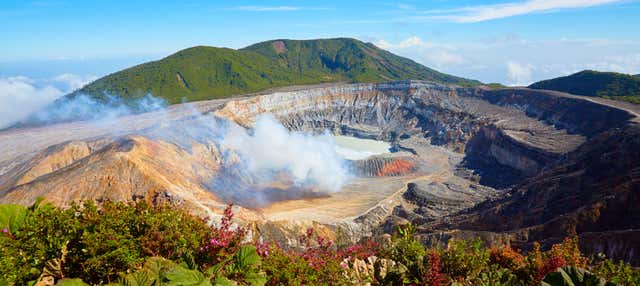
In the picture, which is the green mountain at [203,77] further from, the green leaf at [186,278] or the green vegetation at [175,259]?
the green leaf at [186,278]

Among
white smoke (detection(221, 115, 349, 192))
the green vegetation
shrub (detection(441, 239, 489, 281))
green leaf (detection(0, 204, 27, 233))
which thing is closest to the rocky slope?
white smoke (detection(221, 115, 349, 192))

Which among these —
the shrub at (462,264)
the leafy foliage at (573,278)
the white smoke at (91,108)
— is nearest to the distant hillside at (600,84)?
the shrub at (462,264)

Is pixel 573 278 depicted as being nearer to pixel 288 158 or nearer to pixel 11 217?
pixel 11 217

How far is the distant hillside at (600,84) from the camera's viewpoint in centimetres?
10600

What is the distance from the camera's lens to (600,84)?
114688 millimetres

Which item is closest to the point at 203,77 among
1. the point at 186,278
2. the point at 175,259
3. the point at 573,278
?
the point at 175,259

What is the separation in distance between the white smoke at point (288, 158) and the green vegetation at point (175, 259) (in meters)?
51.5

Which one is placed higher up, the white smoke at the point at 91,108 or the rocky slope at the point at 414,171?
the white smoke at the point at 91,108

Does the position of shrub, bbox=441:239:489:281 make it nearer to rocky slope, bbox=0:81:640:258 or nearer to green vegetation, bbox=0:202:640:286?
green vegetation, bbox=0:202:640:286

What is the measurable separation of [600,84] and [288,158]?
98.1 metres

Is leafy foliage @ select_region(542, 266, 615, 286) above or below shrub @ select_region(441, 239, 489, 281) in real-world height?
above

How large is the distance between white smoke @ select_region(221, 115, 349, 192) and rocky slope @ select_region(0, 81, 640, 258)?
88.6 inches

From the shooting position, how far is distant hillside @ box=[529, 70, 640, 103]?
348 feet

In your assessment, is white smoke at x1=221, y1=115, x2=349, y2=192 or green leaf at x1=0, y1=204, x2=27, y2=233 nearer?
green leaf at x1=0, y1=204, x2=27, y2=233
